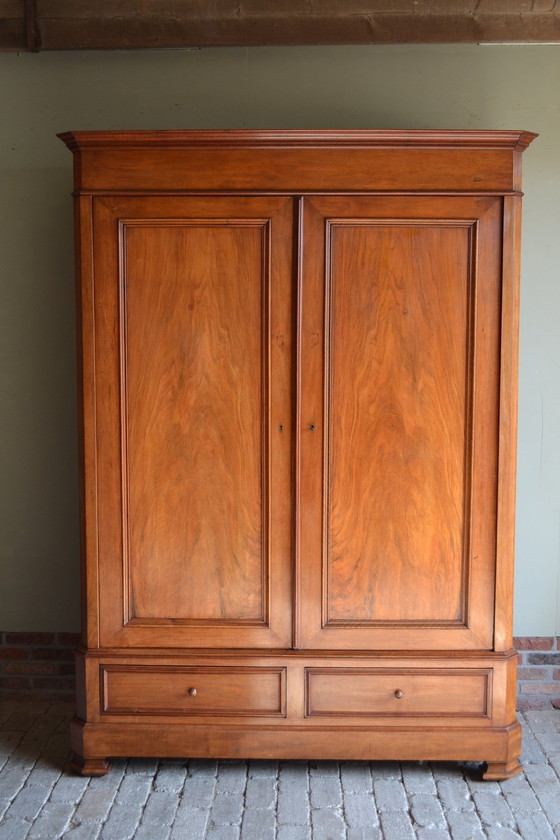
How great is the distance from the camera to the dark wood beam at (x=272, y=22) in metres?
3.04

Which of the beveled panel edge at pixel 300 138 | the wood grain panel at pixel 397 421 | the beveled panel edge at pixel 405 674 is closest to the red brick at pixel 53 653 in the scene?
the beveled panel edge at pixel 405 674

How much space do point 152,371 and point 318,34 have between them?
4.84ft

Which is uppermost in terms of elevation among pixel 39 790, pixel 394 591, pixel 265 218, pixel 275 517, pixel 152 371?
pixel 265 218

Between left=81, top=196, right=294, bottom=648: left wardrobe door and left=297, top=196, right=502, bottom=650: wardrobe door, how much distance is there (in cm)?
10

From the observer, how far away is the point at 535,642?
330cm

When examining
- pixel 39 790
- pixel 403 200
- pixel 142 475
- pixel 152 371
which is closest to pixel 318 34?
pixel 403 200

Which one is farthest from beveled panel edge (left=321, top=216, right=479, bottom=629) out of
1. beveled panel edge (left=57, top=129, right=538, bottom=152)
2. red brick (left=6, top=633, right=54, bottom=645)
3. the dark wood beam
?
red brick (left=6, top=633, right=54, bottom=645)

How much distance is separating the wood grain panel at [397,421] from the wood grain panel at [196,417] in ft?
0.87

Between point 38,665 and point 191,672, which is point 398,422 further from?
point 38,665

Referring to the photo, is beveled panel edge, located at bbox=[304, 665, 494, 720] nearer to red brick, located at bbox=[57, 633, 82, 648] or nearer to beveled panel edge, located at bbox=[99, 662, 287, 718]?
beveled panel edge, located at bbox=[99, 662, 287, 718]

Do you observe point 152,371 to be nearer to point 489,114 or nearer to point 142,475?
point 142,475

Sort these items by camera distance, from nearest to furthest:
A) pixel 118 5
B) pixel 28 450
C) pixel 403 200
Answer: pixel 403 200 → pixel 118 5 → pixel 28 450

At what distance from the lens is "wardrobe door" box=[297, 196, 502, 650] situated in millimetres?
2633

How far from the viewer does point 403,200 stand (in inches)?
103
